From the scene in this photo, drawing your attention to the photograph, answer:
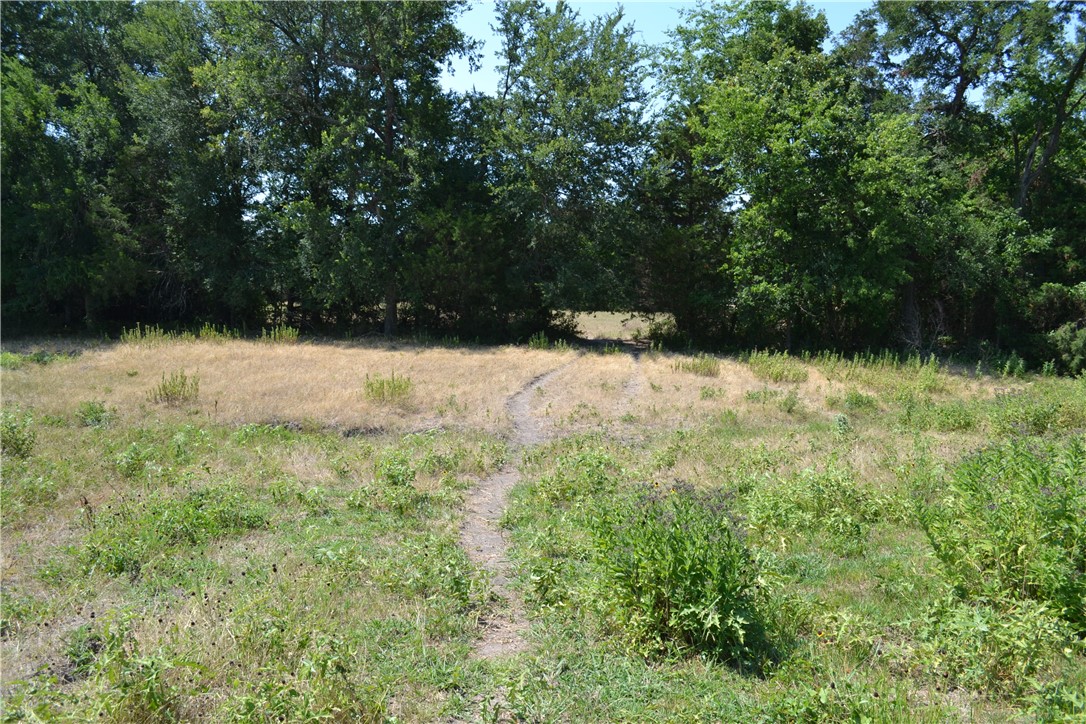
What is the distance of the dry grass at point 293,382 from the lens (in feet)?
39.7

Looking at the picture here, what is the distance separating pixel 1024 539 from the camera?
5.20m

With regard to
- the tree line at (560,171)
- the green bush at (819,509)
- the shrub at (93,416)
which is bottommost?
the shrub at (93,416)

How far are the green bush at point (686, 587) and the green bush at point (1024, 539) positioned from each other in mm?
1781

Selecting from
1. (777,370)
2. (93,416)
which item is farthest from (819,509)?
(93,416)

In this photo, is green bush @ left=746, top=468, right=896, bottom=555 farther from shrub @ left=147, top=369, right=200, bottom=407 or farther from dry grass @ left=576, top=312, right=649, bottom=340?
dry grass @ left=576, top=312, right=649, bottom=340

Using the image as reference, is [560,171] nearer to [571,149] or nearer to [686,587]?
[571,149]

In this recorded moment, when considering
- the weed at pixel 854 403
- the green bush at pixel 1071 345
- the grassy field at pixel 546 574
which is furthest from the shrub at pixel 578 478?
the green bush at pixel 1071 345

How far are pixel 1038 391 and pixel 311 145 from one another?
23.2 metres

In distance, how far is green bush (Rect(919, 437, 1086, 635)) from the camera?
4902 mm

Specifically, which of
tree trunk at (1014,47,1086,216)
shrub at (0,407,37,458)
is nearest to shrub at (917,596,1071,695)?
shrub at (0,407,37,458)

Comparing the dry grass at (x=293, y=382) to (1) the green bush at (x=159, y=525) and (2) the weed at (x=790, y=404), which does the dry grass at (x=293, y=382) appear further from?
(2) the weed at (x=790, y=404)

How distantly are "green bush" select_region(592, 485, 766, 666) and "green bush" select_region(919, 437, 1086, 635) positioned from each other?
1.78 meters

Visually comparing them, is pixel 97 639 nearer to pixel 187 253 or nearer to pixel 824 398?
pixel 824 398

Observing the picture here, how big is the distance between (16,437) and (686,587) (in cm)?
899
